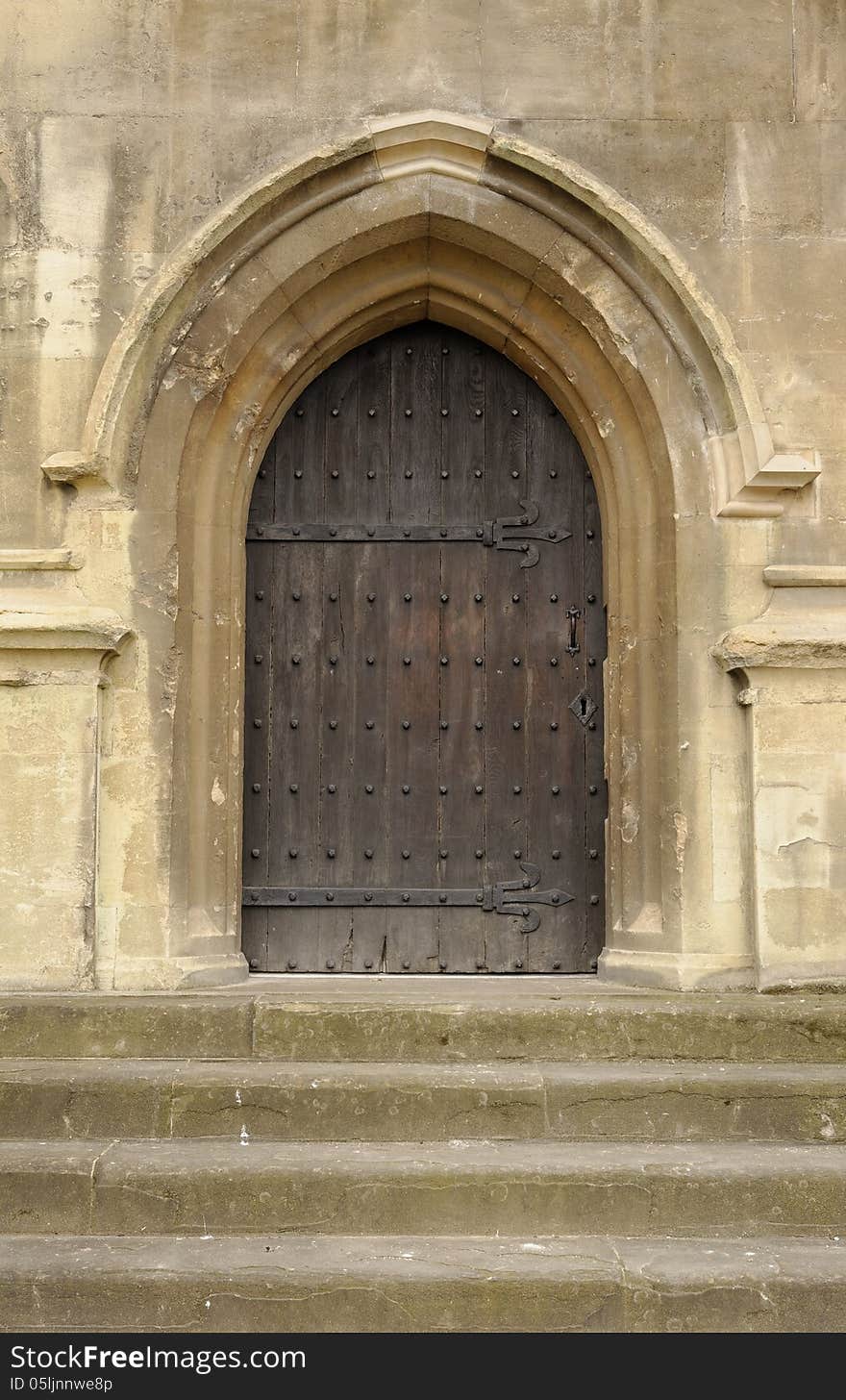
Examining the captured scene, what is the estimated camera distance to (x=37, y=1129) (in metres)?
3.93

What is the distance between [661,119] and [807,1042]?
11.1ft

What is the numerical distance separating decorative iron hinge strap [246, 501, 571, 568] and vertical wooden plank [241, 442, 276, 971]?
0.12 m

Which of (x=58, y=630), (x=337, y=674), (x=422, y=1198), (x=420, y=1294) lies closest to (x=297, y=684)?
(x=337, y=674)

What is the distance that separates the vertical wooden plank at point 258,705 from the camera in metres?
5.23

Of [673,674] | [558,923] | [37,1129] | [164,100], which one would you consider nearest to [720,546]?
[673,674]

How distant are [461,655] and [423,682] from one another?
19 centimetres

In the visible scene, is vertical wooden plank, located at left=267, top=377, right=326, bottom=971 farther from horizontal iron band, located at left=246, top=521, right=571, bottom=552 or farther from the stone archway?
the stone archway

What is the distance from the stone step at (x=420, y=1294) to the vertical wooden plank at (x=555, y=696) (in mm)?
1959

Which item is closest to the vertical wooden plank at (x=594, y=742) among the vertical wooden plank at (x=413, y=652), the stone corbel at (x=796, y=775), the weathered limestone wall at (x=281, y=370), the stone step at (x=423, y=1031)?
the weathered limestone wall at (x=281, y=370)

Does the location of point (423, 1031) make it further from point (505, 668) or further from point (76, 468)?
point (76, 468)

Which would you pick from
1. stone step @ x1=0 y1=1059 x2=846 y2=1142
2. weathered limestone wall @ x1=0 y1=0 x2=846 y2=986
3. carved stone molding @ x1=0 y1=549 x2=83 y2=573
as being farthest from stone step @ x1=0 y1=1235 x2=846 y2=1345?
carved stone molding @ x1=0 y1=549 x2=83 y2=573

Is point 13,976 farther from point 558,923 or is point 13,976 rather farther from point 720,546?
point 720,546

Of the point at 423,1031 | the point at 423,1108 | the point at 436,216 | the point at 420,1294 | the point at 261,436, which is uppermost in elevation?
the point at 436,216

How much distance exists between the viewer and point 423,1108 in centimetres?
392
